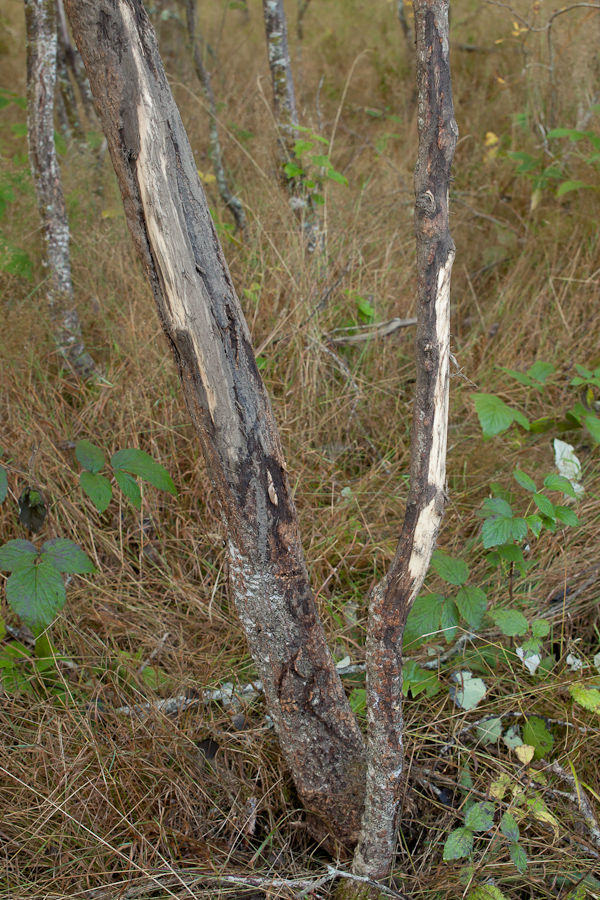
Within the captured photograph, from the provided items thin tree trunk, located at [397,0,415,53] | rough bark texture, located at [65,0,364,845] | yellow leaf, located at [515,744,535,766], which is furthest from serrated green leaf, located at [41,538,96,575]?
thin tree trunk, located at [397,0,415,53]

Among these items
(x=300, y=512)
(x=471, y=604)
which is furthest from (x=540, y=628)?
(x=300, y=512)

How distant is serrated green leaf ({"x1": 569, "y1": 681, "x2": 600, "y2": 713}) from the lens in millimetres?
1356

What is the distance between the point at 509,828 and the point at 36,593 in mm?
1203

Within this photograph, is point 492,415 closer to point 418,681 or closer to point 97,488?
point 418,681

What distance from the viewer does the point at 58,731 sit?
1.42m

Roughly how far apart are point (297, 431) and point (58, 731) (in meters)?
1.22

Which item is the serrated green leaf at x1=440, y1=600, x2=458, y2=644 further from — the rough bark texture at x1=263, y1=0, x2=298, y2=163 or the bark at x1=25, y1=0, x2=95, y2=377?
the rough bark texture at x1=263, y1=0, x2=298, y2=163

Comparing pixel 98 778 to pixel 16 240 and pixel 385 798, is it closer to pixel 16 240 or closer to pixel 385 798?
pixel 385 798

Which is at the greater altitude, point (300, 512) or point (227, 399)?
point (227, 399)

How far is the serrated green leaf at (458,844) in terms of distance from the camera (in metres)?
1.24

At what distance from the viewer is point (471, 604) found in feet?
4.74

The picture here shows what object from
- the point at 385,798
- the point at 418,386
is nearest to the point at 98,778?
the point at 385,798

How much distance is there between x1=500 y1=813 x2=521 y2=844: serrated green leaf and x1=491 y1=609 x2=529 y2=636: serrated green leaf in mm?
409

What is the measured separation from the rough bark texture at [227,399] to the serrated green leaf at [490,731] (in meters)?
0.35
